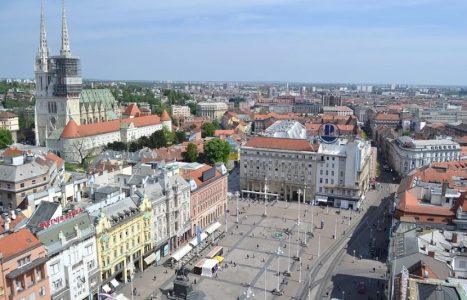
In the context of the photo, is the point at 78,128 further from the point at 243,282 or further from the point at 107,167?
the point at 243,282

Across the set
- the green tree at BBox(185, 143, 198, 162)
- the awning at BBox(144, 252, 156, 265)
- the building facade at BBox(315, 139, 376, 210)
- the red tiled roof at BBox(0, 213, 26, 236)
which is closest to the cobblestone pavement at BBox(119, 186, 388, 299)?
the awning at BBox(144, 252, 156, 265)

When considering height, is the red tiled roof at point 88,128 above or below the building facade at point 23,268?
above

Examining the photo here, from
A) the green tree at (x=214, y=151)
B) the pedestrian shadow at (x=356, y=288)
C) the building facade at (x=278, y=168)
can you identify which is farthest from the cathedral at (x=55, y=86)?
the pedestrian shadow at (x=356, y=288)

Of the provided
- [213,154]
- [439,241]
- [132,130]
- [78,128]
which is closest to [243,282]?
[439,241]

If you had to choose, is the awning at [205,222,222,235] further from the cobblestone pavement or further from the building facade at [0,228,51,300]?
the building facade at [0,228,51,300]

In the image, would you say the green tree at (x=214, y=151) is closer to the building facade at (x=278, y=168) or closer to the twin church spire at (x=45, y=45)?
the building facade at (x=278, y=168)

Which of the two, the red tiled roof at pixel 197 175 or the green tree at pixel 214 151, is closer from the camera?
the red tiled roof at pixel 197 175
